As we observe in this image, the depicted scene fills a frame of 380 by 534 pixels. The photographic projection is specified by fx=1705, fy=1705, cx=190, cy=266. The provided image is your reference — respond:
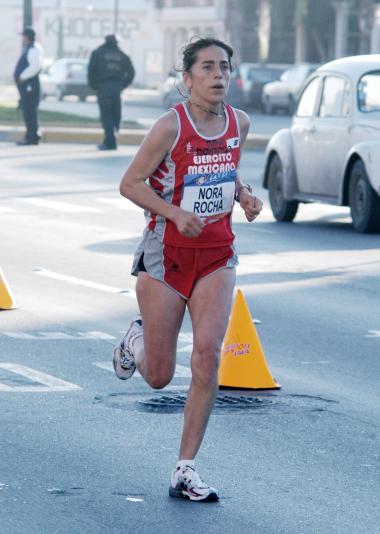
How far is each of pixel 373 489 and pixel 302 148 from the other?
1201 centimetres

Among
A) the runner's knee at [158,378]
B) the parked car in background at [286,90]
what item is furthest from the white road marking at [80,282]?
the parked car in background at [286,90]

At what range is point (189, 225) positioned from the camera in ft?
20.6

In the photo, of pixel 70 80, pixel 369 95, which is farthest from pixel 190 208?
pixel 70 80

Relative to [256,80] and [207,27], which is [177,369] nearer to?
[256,80]

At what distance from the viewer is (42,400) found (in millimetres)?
8211

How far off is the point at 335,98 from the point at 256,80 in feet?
135

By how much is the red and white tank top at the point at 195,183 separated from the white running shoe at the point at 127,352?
589 millimetres

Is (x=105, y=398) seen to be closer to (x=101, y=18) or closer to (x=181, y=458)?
(x=181, y=458)

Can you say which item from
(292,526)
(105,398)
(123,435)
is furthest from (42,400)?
(292,526)

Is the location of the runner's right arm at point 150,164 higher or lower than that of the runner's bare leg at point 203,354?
higher

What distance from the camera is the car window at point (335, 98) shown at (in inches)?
695

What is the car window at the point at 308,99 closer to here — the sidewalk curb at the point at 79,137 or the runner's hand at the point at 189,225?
the runner's hand at the point at 189,225

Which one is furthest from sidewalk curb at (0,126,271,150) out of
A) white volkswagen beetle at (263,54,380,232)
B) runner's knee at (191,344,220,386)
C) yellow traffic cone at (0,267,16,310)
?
runner's knee at (191,344,220,386)

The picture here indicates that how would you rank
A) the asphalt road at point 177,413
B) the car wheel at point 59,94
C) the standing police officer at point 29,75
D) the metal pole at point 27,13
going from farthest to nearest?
the car wheel at point 59,94 < the metal pole at point 27,13 < the standing police officer at point 29,75 < the asphalt road at point 177,413
